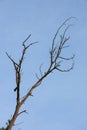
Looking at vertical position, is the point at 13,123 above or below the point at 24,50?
below

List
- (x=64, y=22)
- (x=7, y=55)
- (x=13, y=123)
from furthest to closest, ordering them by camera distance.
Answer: (x=64, y=22) < (x=7, y=55) < (x=13, y=123)

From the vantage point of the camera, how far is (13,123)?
504 inches

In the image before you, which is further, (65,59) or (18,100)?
(65,59)

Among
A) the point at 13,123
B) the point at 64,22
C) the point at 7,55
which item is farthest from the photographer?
the point at 64,22

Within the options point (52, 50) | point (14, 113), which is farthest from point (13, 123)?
point (52, 50)

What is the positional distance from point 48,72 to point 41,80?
0.41 m

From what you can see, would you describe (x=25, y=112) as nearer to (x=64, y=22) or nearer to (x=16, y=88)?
(x=16, y=88)

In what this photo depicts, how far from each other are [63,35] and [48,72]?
156 cm

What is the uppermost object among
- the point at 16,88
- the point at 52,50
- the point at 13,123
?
the point at 52,50

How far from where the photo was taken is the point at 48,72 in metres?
14.0

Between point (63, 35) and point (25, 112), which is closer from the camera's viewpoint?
point (25, 112)

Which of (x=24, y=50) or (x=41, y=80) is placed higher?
(x=24, y=50)

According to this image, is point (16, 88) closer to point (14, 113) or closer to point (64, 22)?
point (14, 113)

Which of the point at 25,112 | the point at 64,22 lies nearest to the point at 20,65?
the point at 25,112
